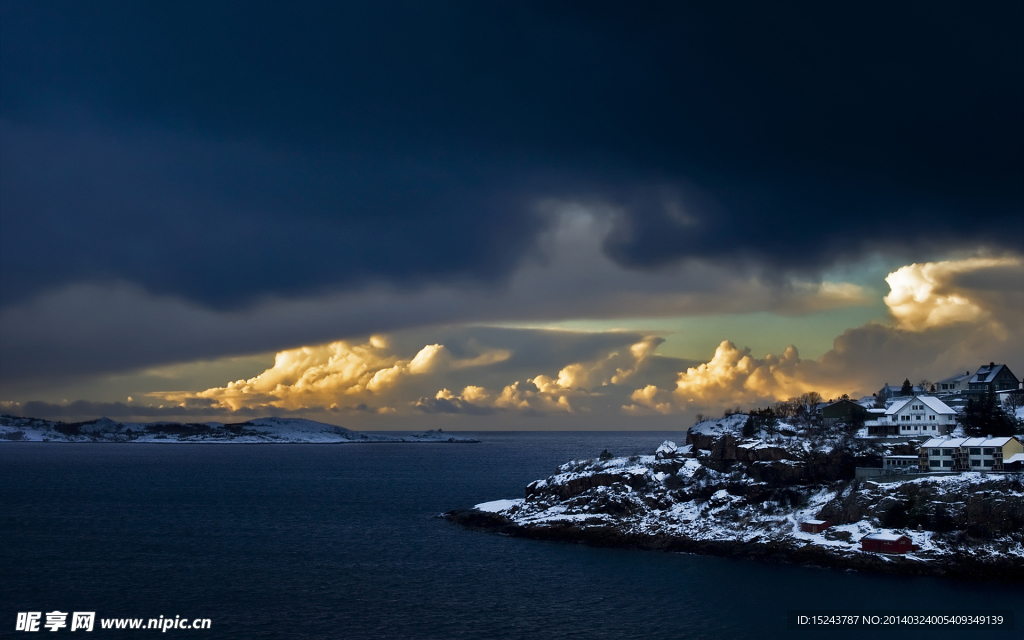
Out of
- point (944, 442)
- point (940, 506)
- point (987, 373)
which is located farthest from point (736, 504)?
point (987, 373)

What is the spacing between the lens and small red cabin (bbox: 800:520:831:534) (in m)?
85.3

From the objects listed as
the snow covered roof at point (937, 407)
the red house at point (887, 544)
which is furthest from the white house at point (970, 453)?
the red house at point (887, 544)

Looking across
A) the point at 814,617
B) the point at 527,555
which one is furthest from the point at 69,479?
the point at 814,617

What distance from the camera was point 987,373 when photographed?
146 m

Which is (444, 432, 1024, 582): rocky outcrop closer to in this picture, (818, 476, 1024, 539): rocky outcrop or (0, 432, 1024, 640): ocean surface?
(818, 476, 1024, 539): rocky outcrop

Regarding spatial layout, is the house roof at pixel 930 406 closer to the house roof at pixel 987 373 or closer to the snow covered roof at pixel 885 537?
the house roof at pixel 987 373

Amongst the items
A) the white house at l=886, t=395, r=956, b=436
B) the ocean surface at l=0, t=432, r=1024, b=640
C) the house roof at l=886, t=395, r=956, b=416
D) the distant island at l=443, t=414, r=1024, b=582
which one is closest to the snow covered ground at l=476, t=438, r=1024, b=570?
the distant island at l=443, t=414, r=1024, b=582

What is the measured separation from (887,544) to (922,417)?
44.6 meters

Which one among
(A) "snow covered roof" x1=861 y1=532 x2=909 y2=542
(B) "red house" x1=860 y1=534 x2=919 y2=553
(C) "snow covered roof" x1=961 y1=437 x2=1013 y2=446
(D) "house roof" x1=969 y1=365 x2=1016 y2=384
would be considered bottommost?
(B) "red house" x1=860 y1=534 x2=919 y2=553

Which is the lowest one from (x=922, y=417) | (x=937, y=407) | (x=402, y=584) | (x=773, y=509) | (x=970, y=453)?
(x=402, y=584)

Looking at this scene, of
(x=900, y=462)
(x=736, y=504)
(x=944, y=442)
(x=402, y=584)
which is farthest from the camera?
(x=900, y=462)

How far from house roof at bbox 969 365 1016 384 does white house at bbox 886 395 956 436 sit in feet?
129

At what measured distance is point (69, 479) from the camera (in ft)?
624

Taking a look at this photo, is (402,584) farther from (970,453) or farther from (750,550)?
(970,453)
